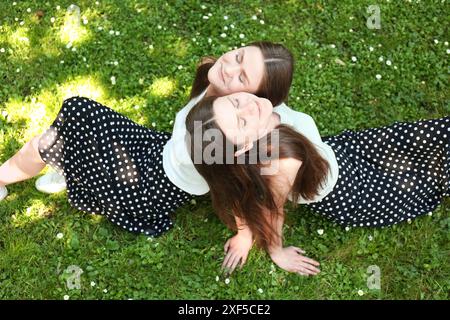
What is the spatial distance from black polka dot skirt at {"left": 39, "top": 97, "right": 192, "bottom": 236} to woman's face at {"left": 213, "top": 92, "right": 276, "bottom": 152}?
795 millimetres

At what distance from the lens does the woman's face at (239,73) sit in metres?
3.46

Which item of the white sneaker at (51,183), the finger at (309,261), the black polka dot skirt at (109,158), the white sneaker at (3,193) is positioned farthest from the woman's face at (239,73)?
the white sneaker at (3,193)

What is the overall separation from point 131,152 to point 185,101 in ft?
3.53

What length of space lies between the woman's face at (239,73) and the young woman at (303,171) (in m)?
0.24

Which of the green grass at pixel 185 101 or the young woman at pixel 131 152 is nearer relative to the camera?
the young woman at pixel 131 152

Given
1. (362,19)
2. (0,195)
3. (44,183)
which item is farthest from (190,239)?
(362,19)

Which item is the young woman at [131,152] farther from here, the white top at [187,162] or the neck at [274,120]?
the neck at [274,120]

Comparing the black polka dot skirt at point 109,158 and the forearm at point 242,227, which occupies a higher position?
the black polka dot skirt at point 109,158

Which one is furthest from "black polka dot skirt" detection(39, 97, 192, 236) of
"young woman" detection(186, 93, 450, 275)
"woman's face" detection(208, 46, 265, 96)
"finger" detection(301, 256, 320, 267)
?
"finger" detection(301, 256, 320, 267)

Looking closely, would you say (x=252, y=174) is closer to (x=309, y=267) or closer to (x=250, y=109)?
(x=250, y=109)

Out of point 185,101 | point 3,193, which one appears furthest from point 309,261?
point 3,193

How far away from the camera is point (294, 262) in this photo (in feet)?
13.2

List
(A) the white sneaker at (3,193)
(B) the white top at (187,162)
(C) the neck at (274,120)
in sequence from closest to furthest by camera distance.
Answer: (C) the neck at (274,120) < (B) the white top at (187,162) < (A) the white sneaker at (3,193)
